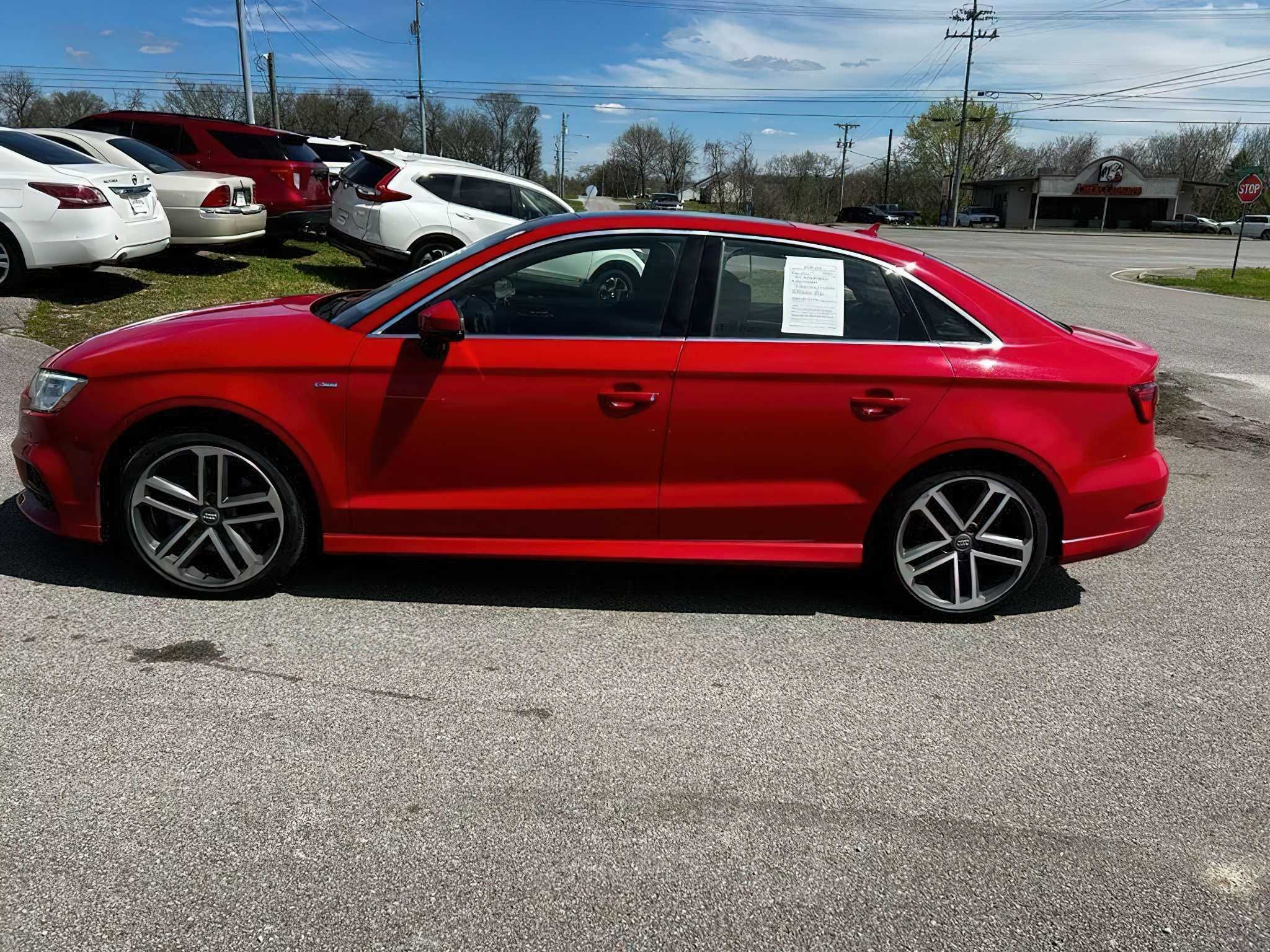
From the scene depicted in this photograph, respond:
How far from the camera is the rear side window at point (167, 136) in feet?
48.3

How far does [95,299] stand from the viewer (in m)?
10.7

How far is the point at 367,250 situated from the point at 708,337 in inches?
408

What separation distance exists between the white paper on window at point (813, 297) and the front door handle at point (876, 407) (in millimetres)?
306

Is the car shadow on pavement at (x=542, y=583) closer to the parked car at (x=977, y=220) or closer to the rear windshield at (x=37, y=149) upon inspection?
the rear windshield at (x=37, y=149)

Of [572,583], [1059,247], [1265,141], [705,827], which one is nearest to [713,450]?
[572,583]

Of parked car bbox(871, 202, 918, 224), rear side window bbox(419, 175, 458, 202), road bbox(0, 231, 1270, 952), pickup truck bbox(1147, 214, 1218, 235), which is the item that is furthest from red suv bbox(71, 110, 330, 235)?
pickup truck bbox(1147, 214, 1218, 235)

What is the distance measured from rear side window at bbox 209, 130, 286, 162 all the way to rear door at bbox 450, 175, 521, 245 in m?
3.23

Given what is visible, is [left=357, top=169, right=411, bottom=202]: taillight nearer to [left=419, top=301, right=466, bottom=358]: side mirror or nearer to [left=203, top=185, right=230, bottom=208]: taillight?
[left=203, top=185, right=230, bottom=208]: taillight

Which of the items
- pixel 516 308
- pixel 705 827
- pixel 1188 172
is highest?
pixel 1188 172

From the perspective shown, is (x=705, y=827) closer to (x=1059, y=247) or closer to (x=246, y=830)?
(x=246, y=830)

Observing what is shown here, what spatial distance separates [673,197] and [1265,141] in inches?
3086

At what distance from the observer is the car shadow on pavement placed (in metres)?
4.25

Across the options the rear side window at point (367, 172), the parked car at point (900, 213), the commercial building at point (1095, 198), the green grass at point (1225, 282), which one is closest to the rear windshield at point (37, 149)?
the rear side window at point (367, 172)

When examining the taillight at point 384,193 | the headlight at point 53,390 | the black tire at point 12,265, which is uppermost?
the taillight at point 384,193
